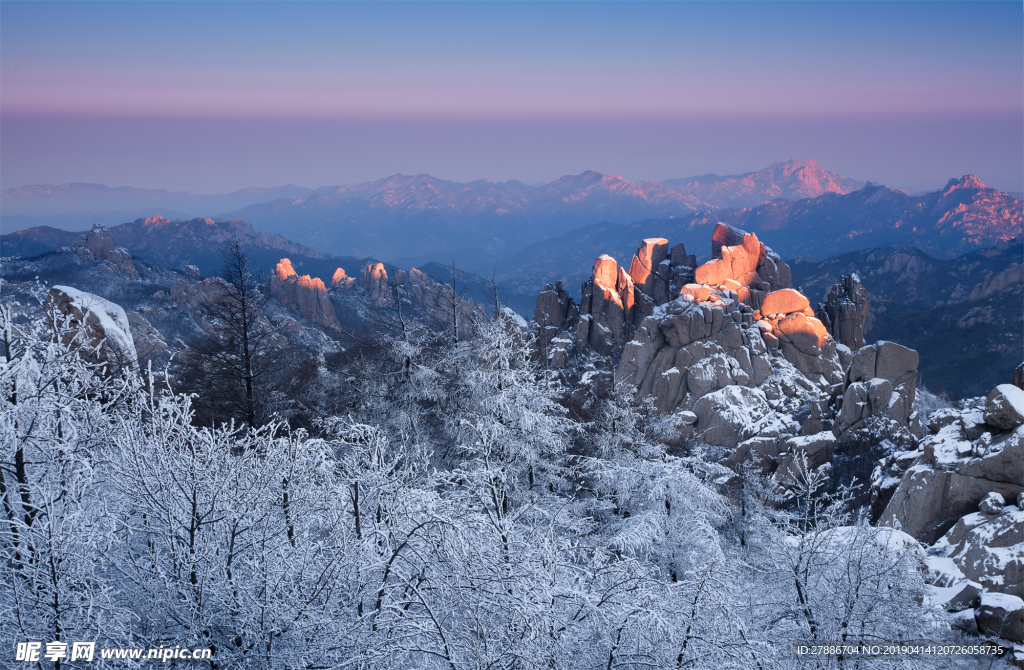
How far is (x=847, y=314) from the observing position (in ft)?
180

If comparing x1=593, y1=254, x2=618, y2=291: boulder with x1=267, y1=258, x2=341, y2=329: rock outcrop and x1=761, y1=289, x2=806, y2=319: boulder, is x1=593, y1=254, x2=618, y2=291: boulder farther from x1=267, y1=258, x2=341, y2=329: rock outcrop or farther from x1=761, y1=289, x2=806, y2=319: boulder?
x1=267, y1=258, x2=341, y2=329: rock outcrop

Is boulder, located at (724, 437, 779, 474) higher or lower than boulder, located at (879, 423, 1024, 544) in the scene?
lower

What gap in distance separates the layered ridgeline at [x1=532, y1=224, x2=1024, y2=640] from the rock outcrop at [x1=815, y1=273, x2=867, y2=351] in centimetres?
14

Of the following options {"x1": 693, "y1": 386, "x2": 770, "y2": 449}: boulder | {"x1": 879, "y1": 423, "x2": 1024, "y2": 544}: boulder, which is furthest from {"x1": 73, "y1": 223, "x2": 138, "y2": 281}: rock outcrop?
{"x1": 879, "y1": 423, "x2": 1024, "y2": 544}: boulder

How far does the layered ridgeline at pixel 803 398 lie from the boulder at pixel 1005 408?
0.05 meters

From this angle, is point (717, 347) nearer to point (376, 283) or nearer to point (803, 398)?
point (803, 398)

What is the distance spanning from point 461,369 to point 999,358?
371 ft

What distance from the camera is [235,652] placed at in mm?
6082

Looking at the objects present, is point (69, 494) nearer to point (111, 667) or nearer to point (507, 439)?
point (111, 667)

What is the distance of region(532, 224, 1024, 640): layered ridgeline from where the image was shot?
563 inches

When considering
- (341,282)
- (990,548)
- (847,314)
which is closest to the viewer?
(990,548)

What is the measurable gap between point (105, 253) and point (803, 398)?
523ft

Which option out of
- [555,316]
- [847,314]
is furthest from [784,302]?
[555,316]

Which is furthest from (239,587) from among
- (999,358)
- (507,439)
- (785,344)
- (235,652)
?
(999,358)
